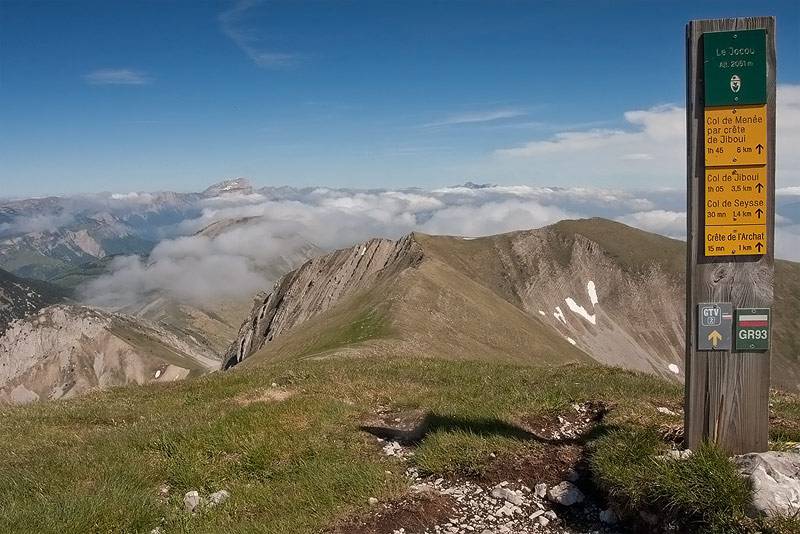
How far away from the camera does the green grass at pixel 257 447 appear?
7.48 meters

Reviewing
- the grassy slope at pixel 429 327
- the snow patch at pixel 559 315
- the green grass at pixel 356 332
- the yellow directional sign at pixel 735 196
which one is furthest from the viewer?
the snow patch at pixel 559 315

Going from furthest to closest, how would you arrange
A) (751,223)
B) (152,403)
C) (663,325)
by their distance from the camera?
(663,325) → (152,403) → (751,223)

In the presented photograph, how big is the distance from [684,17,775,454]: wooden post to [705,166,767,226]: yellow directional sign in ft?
0.25

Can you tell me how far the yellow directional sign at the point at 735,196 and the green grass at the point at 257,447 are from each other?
330 cm

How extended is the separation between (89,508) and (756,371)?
29.5 ft

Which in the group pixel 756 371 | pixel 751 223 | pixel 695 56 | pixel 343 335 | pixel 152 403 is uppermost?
pixel 695 56

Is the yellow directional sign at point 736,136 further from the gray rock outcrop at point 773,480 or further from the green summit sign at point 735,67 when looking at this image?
the gray rock outcrop at point 773,480

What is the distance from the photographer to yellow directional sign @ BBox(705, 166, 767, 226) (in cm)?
787

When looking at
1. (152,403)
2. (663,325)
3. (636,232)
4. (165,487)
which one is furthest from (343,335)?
(636,232)

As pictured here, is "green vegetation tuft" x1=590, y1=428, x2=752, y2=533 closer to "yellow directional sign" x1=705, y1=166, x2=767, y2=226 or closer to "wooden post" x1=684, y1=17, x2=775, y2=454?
"wooden post" x1=684, y1=17, x2=775, y2=454

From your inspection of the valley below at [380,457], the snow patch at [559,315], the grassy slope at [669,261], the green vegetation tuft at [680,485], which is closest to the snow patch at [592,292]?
the snow patch at [559,315]

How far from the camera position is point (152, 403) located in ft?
49.2

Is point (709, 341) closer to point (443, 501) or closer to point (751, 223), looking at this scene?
point (751, 223)

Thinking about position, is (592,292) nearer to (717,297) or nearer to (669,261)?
(669,261)
